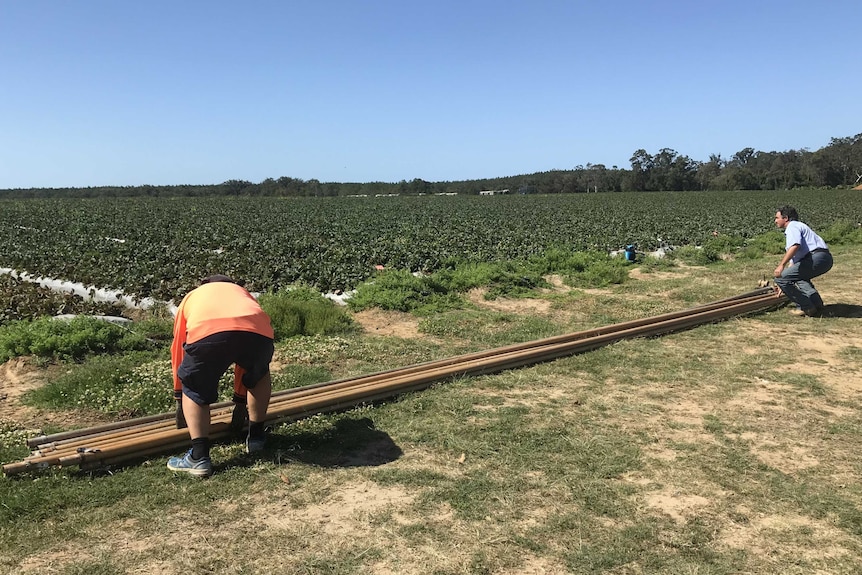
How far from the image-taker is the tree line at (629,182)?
8544 centimetres

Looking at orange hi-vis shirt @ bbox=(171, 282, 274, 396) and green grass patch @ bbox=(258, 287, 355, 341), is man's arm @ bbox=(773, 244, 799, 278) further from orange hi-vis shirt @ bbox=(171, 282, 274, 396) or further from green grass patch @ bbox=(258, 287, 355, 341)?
orange hi-vis shirt @ bbox=(171, 282, 274, 396)

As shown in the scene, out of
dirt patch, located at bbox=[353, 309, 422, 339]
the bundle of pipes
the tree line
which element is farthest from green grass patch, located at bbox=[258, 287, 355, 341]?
the tree line

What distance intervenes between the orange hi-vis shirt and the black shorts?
0.14 ft

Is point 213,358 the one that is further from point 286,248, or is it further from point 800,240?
point 286,248

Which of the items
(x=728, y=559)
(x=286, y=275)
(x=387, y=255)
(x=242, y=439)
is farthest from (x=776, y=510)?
(x=387, y=255)

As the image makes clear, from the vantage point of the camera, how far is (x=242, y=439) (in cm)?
398

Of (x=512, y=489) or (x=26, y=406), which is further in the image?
(x=26, y=406)

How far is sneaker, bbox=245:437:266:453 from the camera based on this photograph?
3742 mm

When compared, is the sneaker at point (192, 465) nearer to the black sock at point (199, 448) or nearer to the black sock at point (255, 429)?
the black sock at point (199, 448)

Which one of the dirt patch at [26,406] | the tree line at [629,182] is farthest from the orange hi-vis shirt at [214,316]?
the tree line at [629,182]

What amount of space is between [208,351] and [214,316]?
22 cm

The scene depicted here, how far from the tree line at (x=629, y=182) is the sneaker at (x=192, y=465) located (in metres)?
82.5

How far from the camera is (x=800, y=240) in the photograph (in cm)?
735

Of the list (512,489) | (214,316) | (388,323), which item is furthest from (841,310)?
(214,316)
